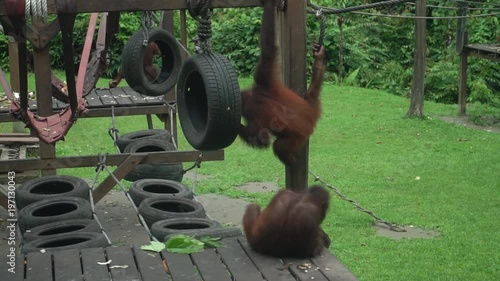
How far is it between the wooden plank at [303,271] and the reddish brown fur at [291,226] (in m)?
0.05

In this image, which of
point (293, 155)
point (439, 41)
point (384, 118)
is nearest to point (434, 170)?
point (384, 118)

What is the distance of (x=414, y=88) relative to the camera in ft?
36.5

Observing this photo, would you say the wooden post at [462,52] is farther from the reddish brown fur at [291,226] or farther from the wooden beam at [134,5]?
the wooden beam at [134,5]

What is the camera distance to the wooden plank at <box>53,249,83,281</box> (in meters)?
4.02

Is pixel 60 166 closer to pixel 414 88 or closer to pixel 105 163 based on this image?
pixel 105 163

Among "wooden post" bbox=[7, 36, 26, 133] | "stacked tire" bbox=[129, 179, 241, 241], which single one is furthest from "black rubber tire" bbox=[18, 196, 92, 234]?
"wooden post" bbox=[7, 36, 26, 133]

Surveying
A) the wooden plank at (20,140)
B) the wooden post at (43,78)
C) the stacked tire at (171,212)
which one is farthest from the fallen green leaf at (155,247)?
the wooden plank at (20,140)

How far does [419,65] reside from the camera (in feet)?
36.2

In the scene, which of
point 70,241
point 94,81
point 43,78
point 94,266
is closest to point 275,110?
point 94,266

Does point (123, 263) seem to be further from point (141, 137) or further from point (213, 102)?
point (141, 137)

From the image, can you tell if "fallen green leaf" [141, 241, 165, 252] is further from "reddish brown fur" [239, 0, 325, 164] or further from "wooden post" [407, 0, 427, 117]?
"wooden post" [407, 0, 427, 117]

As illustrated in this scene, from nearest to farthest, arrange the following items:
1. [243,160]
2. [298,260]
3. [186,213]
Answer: [298,260] → [186,213] → [243,160]

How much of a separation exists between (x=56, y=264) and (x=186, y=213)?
1519mm

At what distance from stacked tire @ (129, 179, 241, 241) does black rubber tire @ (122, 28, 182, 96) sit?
2.72 feet
